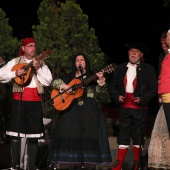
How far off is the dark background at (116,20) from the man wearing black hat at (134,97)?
4.17 m

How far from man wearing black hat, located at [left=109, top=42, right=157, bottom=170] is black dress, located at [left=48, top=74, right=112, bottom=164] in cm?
30

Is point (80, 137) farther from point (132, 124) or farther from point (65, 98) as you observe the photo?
point (132, 124)

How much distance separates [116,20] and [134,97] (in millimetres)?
5025

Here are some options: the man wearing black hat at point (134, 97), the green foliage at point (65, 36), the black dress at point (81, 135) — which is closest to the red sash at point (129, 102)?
the man wearing black hat at point (134, 97)

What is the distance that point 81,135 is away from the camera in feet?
29.8

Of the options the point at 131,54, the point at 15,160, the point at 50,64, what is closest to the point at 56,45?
the point at 50,64

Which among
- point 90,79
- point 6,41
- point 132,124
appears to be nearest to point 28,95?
point 90,79

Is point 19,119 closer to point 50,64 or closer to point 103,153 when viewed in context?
point 103,153

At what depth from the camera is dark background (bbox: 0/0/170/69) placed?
1344 centimetres

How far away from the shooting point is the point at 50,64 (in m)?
11.1

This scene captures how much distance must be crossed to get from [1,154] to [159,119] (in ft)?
9.12

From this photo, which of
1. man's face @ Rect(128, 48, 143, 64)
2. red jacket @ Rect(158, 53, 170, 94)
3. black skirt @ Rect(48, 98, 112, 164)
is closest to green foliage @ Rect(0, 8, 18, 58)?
black skirt @ Rect(48, 98, 112, 164)

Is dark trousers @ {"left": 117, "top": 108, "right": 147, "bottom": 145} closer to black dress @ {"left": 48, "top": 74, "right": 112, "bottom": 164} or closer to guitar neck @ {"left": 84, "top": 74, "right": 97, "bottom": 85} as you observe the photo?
black dress @ {"left": 48, "top": 74, "right": 112, "bottom": 164}

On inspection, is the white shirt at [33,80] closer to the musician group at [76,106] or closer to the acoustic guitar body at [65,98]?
the musician group at [76,106]
